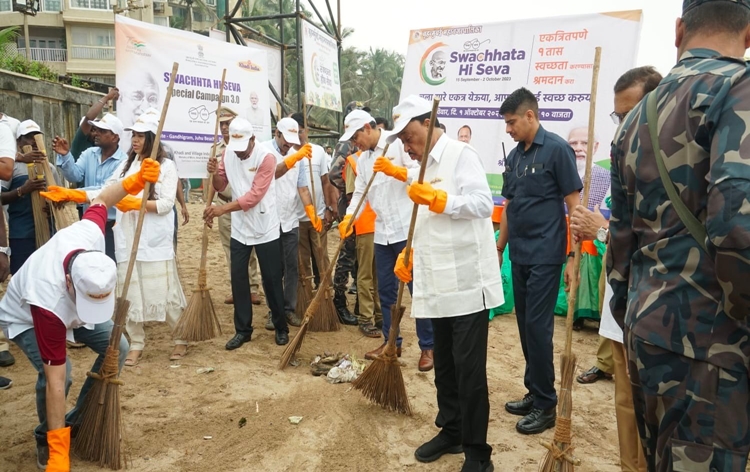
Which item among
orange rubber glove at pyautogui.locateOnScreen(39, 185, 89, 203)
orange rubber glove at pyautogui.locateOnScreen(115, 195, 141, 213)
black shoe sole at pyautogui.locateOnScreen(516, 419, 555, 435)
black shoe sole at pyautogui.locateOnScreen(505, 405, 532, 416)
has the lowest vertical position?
black shoe sole at pyautogui.locateOnScreen(505, 405, 532, 416)

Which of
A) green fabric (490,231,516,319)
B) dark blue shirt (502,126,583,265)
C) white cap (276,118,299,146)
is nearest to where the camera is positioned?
dark blue shirt (502,126,583,265)

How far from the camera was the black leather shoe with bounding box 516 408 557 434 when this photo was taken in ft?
10.8

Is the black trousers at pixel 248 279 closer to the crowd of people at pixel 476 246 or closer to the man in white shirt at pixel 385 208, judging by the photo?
the crowd of people at pixel 476 246

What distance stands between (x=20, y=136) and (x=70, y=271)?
272 cm

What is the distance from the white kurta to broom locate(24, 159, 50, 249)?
3.31 m

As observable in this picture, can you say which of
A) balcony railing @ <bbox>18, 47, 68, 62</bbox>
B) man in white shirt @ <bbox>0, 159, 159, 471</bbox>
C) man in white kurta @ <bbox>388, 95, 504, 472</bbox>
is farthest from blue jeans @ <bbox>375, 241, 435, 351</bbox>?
balcony railing @ <bbox>18, 47, 68, 62</bbox>

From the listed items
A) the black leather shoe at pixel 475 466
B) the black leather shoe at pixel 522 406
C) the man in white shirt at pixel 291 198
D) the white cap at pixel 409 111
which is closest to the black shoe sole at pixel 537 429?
the black leather shoe at pixel 522 406

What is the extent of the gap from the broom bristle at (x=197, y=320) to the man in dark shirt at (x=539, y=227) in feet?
9.34

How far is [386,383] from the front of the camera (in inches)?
137

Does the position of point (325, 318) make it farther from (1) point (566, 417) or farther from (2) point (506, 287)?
(1) point (566, 417)

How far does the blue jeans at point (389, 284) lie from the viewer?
430 centimetres

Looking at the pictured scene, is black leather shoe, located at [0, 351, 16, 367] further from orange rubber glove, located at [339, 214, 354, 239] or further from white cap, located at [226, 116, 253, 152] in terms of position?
orange rubber glove, located at [339, 214, 354, 239]

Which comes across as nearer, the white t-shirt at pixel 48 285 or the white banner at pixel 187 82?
the white t-shirt at pixel 48 285

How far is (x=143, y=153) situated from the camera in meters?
4.22
